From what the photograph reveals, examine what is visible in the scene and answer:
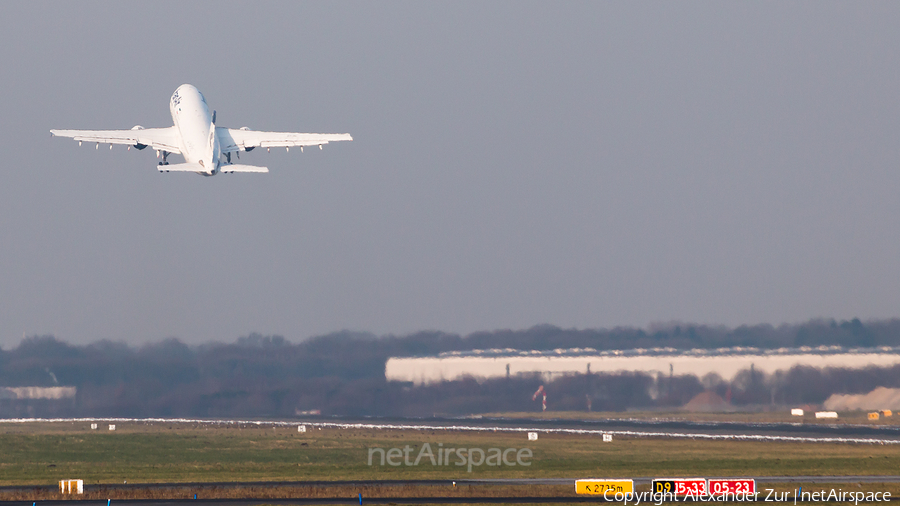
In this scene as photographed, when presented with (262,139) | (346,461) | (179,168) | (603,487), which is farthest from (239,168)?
(603,487)

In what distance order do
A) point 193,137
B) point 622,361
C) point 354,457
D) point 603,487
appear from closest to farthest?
point 603,487 → point 354,457 → point 193,137 → point 622,361

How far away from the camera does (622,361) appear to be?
9338 cm

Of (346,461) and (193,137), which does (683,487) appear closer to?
(346,461)

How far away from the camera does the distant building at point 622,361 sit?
89375 millimetres

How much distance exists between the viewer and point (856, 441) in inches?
2931

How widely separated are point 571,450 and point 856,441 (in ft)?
66.1

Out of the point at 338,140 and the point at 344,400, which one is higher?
the point at 338,140

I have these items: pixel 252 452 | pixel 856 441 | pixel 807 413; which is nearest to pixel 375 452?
pixel 252 452

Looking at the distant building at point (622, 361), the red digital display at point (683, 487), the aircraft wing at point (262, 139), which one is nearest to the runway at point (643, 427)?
the distant building at point (622, 361)

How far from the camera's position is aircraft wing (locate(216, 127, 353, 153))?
7975cm

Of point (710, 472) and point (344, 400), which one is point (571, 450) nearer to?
point (710, 472)

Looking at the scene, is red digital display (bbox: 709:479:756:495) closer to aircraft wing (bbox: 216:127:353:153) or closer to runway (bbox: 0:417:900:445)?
runway (bbox: 0:417:900:445)

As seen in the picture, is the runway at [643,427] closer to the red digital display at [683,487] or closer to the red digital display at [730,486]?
the red digital display at [730,486]

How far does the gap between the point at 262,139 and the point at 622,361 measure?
3685 cm
